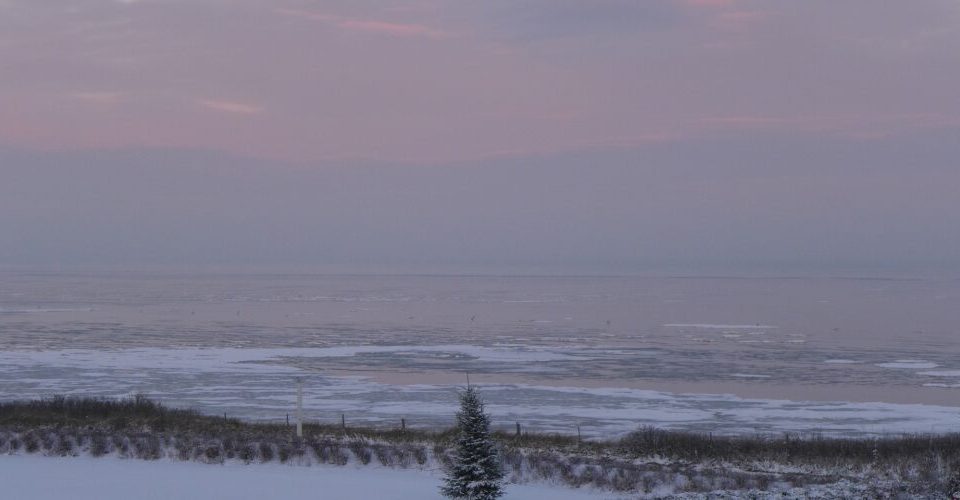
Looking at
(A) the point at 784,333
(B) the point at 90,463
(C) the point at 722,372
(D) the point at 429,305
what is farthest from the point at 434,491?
(D) the point at 429,305

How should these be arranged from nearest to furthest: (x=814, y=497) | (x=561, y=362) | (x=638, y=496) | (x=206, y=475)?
(x=814, y=497) < (x=638, y=496) < (x=206, y=475) < (x=561, y=362)

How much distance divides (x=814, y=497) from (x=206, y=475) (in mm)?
8034

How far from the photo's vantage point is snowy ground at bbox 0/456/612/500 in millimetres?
13391

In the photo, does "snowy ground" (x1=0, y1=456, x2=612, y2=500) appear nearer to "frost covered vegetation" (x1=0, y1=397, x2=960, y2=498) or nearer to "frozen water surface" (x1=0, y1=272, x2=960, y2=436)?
"frost covered vegetation" (x1=0, y1=397, x2=960, y2=498)

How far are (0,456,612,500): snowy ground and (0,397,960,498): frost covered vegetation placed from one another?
1.16 ft

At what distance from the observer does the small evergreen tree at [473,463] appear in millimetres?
12305

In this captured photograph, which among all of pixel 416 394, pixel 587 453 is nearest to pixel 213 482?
pixel 587 453

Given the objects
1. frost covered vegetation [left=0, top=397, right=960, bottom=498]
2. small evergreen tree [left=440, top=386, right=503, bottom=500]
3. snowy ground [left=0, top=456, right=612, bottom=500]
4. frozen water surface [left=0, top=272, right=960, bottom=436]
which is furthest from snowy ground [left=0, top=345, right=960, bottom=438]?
small evergreen tree [left=440, top=386, right=503, bottom=500]

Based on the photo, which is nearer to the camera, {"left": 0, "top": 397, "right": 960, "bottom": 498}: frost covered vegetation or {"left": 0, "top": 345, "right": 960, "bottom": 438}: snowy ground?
{"left": 0, "top": 397, "right": 960, "bottom": 498}: frost covered vegetation

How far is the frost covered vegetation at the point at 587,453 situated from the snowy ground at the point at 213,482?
35 centimetres

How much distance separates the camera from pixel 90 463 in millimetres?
15688

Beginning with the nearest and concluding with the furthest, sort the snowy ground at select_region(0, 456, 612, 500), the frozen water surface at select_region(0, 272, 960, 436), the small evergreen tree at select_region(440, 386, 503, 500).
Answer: the small evergreen tree at select_region(440, 386, 503, 500) → the snowy ground at select_region(0, 456, 612, 500) → the frozen water surface at select_region(0, 272, 960, 436)

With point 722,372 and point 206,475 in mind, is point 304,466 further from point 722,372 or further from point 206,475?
point 722,372

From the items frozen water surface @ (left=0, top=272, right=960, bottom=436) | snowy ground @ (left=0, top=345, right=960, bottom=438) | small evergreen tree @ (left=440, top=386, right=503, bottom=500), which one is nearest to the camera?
small evergreen tree @ (left=440, top=386, right=503, bottom=500)
